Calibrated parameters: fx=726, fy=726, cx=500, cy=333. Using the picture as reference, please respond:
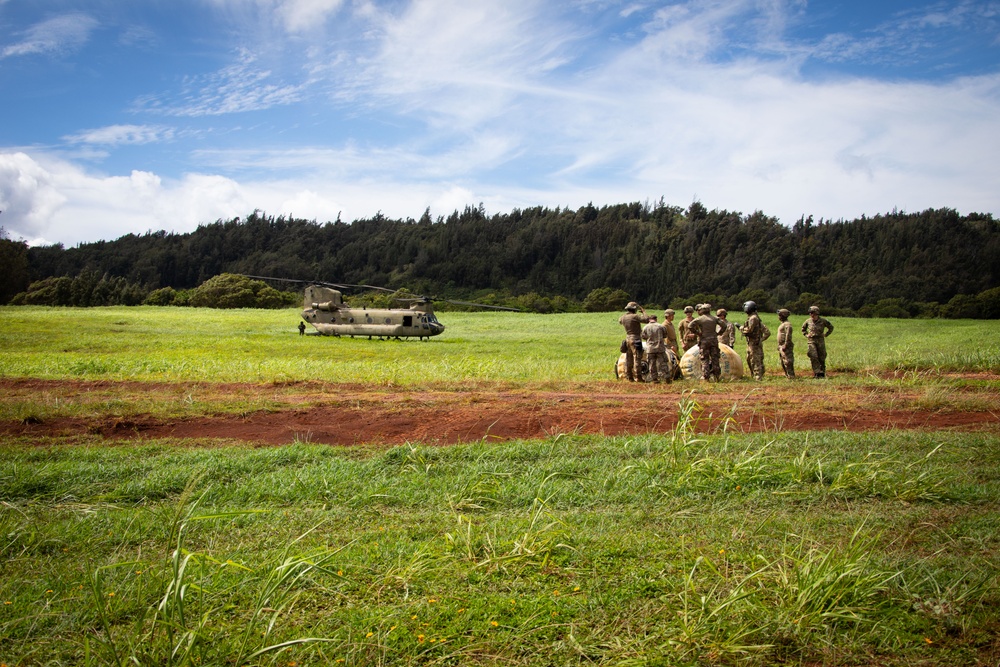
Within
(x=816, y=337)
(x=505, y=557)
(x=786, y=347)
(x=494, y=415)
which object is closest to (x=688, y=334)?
(x=786, y=347)

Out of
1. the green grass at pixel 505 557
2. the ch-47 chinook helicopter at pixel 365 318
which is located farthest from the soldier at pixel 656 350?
the ch-47 chinook helicopter at pixel 365 318

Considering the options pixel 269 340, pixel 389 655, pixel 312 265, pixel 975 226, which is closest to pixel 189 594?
pixel 389 655

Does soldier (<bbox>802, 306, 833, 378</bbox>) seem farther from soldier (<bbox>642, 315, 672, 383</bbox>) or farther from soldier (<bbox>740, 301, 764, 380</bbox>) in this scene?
soldier (<bbox>642, 315, 672, 383</bbox>)

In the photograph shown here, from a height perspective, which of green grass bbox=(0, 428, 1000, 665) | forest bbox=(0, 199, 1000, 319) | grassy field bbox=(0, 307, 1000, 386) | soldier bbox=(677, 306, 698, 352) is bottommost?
green grass bbox=(0, 428, 1000, 665)

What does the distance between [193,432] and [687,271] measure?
67879 mm

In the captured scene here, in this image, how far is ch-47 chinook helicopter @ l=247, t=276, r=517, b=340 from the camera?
115 feet

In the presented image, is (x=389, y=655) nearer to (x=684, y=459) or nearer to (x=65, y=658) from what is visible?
(x=65, y=658)

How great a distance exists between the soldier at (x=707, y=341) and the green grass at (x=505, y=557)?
8407 mm

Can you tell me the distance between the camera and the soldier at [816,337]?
18.3m

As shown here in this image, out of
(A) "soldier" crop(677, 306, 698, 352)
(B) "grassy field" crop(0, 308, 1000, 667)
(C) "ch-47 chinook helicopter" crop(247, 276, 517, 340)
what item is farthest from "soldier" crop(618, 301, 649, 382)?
(C) "ch-47 chinook helicopter" crop(247, 276, 517, 340)

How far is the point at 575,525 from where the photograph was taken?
20.7 feet

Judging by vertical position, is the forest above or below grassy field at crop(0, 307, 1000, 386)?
above

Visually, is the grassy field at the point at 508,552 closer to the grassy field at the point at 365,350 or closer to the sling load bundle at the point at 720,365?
the sling load bundle at the point at 720,365

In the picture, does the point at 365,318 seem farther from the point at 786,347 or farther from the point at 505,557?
the point at 505,557
